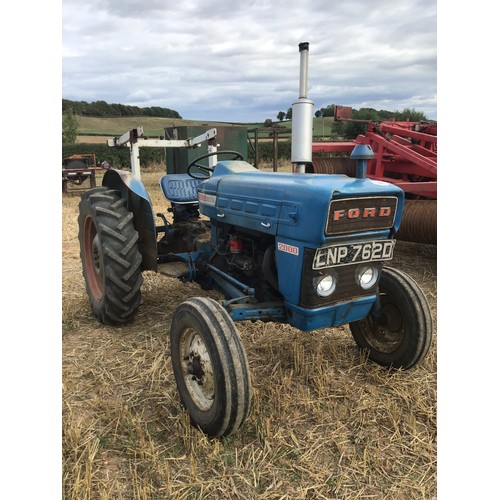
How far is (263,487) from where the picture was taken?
6.32 ft

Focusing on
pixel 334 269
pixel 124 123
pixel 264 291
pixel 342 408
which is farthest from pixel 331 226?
pixel 124 123

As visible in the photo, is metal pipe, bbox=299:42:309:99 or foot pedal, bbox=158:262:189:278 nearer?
metal pipe, bbox=299:42:309:99

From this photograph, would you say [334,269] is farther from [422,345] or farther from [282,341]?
[282,341]

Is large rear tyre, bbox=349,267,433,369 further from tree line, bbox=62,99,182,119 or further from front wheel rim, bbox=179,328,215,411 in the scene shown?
tree line, bbox=62,99,182,119

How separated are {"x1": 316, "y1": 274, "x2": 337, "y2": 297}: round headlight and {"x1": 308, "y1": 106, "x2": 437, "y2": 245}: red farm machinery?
2.67m

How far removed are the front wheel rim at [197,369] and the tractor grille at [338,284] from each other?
58cm

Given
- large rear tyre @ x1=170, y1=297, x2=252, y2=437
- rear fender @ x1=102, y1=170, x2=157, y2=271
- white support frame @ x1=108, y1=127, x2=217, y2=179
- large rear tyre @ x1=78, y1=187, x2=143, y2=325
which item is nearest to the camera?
large rear tyre @ x1=170, y1=297, x2=252, y2=437

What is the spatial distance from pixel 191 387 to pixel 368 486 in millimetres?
971

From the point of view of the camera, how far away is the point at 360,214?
7.40 ft

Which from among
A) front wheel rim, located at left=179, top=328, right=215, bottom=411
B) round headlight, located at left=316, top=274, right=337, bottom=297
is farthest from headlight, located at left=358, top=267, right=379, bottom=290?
front wheel rim, located at left=179, top=328, right=215, bottom=411

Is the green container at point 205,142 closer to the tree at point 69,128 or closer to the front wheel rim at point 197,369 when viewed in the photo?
the tree at point 69,128

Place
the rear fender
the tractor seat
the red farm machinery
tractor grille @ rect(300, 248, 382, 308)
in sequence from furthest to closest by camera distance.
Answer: the red farm machinery → the tractor seat → the rear fender → tractor grille @ rect(300, 248, 382, 308)

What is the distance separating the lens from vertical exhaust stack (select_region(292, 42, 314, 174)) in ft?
8.23

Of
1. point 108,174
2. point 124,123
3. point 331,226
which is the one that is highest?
point 124,123
